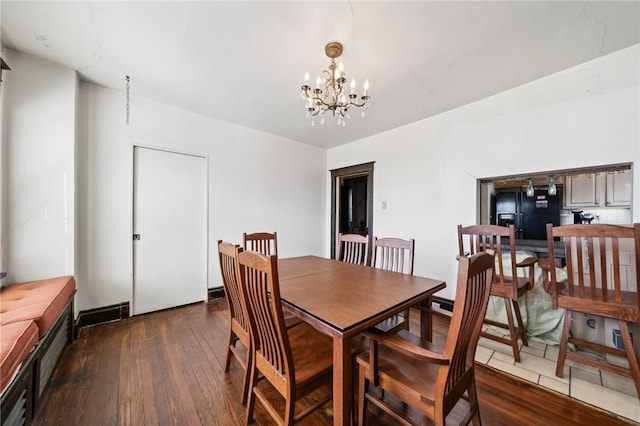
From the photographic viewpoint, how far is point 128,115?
104 inches

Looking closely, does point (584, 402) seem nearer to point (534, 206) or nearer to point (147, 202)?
point (534, 206)

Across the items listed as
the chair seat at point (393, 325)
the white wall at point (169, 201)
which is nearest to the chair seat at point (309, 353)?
the chair seat at point (393, 325)

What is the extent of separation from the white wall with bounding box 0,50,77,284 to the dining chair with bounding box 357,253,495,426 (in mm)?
2836

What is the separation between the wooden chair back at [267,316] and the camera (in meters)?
1.03

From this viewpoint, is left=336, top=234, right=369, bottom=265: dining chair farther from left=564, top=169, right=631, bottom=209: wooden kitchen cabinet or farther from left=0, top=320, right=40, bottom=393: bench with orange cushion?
left=564, top=169, right=631, bottom=209: wooden kitchen cabinet

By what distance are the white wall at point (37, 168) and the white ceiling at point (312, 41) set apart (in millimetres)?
240

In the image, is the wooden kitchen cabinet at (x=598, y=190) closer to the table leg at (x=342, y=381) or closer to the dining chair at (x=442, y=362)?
the dining chair at (x=442, y=362)

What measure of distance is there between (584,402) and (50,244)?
4.29 m

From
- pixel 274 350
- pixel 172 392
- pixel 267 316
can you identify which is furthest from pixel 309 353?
pixel 172 392

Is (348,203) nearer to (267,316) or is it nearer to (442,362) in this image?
(267,316)

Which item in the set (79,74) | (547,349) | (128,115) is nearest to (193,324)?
(128,115)

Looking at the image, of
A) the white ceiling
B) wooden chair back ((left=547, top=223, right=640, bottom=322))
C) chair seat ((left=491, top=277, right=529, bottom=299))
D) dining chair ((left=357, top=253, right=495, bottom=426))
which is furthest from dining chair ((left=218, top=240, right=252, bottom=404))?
wooden chair back ((left=547, top=223, right=640, bottom=322))

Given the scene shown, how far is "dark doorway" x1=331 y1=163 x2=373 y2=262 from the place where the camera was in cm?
453

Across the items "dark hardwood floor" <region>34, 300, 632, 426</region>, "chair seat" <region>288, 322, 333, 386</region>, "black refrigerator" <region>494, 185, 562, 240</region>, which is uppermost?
"black refrigerator" <region>494, 185, 562, 240</region>
